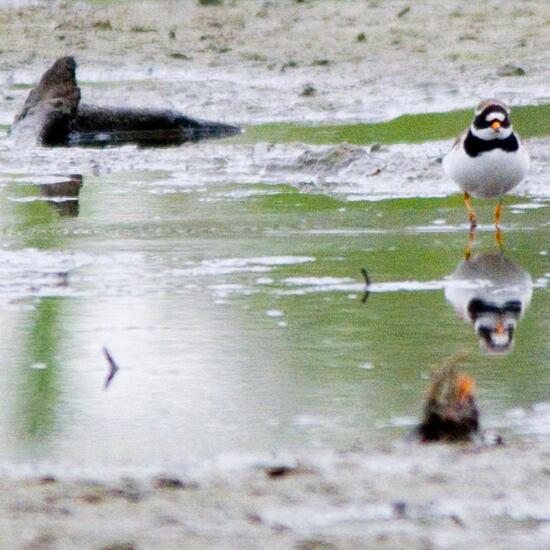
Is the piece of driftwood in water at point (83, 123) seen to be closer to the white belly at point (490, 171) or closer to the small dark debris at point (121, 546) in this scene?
the white belly at point (490, 171)

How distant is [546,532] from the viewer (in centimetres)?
442

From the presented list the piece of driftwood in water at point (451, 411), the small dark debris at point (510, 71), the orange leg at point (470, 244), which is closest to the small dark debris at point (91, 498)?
the piece of driftwood in water at point (451, 411)

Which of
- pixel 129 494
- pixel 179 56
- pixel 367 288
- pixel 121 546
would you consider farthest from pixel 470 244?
pixel 179 56

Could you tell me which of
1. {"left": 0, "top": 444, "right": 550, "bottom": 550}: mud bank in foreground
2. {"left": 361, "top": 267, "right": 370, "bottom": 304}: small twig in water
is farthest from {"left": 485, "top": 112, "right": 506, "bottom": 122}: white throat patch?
{"left": 0, "top": 444, "right": 550, "bottom": 550}: mud bank in foreground

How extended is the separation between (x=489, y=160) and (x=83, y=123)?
560 centimetres

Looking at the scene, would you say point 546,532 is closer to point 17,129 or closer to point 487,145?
point 487,145

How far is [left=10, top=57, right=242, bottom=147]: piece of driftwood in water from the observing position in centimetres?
1365

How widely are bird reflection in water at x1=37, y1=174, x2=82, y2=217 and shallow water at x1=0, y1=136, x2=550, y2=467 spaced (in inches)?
1.0

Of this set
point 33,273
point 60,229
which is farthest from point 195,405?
point 60,229

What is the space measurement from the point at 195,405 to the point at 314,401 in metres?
0.40

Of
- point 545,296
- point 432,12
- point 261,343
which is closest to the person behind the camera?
point 261,343

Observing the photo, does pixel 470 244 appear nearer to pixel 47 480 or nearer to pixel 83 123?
pixel 47 480

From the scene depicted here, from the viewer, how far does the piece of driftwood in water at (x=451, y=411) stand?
5.22 metres

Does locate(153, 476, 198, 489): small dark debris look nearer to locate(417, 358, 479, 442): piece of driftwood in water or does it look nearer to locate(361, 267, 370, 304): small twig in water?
locate(417, 358, 479, 442): piece of driftwood in water
